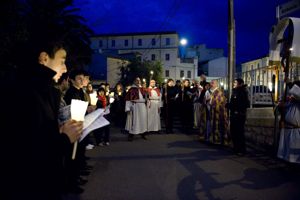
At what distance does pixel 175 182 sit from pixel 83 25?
20920 millimetres

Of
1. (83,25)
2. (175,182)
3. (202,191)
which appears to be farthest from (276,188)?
(83,25)

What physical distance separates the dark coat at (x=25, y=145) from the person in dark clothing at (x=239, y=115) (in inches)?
324

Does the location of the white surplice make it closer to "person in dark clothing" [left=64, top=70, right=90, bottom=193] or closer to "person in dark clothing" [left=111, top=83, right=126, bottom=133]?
"person in dark clothing" [left=111, top=83, right=126, bottom=133]

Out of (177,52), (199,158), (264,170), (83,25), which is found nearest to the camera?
(264,170)

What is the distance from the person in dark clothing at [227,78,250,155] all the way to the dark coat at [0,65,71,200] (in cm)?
823

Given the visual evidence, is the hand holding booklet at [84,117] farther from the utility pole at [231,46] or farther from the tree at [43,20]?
the utility pole at [231,46]

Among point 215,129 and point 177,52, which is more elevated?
point 177,52

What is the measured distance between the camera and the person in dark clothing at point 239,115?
379 inches

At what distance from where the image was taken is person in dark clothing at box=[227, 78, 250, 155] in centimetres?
962

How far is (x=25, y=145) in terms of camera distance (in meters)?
1.91

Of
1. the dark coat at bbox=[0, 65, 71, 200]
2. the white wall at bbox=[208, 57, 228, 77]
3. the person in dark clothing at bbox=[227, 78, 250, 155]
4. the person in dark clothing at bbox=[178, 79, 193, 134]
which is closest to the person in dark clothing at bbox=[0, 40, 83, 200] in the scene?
the dark coat at bbox=[0, 65, 71, 200]

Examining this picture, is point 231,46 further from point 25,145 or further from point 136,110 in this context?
→ point 25,145

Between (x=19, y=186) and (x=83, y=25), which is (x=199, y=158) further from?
A: (x=83, y=25)

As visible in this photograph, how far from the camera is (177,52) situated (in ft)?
262
